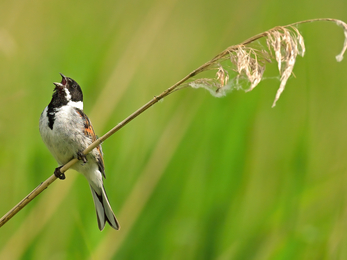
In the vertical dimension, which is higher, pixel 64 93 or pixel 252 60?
pixel 64 93

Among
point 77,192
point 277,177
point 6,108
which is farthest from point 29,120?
point 277,177

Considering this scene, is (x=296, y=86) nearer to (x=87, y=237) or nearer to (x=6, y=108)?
(x=87, y=237)

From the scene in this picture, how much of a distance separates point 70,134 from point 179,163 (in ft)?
2.25

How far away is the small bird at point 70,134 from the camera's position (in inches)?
78.6

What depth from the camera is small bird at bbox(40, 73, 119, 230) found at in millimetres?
1997

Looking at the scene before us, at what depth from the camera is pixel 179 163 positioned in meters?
1.66

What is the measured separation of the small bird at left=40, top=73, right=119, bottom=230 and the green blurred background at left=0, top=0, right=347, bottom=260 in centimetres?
7

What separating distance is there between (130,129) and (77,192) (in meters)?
0.38

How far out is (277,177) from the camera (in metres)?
1.85

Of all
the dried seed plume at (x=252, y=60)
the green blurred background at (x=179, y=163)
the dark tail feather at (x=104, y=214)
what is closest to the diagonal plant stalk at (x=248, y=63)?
the dried seed plume at (x=252, y=60)

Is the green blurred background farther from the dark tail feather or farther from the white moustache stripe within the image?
the white moustache stripe

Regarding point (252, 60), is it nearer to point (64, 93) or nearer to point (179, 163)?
point (179, 163)

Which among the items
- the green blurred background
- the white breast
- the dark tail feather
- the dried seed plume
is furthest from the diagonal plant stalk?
the white breast

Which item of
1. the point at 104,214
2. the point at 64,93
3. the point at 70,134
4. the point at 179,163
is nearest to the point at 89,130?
the point at 70,134
